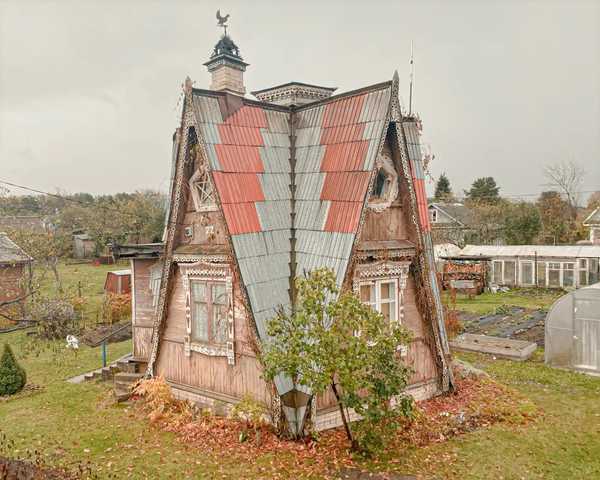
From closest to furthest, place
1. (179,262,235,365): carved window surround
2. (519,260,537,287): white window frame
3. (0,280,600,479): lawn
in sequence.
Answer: (0,280,600,479): lawn < (179,262,235,365): carved window surround < (519,260,537,287): white window frame

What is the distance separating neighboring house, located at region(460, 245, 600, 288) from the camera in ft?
102

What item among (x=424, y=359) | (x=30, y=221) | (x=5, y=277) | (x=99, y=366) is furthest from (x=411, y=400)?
(x=30, y=221)

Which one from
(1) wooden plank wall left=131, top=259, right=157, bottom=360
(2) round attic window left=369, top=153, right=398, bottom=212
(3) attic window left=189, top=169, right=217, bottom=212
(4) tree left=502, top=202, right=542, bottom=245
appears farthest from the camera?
(4) tree left=502, top=202, right=542, bottom=245

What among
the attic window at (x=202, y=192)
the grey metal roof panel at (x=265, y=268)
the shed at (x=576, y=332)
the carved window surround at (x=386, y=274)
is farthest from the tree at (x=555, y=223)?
the attic window at (x=202, y=192)

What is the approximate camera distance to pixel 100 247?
2110 inches

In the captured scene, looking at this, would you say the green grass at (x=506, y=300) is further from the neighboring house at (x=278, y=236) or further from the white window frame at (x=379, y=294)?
the neighboring house at (x=278, y=236)

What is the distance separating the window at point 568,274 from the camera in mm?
31359

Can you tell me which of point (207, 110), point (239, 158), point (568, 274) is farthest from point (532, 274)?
point (207, 110)

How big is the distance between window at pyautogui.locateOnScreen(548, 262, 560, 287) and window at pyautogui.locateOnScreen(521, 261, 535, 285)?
1154 mm

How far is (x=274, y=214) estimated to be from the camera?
1150 centimetres

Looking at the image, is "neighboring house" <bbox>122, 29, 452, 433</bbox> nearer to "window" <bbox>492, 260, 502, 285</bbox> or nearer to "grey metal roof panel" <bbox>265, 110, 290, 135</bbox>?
"grey metal roof panel" <bbox>265, 110, 290, 135</bbox>

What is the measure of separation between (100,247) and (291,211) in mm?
47929

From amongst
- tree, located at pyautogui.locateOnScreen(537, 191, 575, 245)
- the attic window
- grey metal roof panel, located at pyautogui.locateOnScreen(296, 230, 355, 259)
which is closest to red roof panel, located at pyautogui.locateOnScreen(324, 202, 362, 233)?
grey metal roof panel, located at pyautogui.locateOnScreen(296, 230, 355, 259)

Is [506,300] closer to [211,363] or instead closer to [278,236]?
[278,236]
